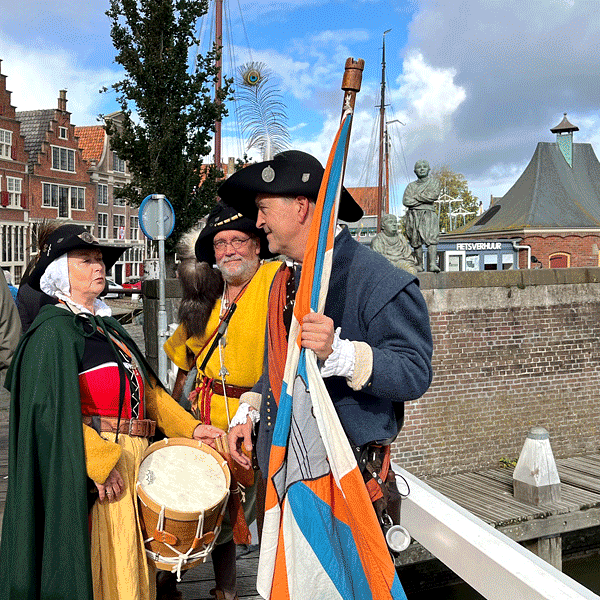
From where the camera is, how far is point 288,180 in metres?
2.09

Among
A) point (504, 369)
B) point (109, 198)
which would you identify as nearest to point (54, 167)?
point (109, 198)

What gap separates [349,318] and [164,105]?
578 inches

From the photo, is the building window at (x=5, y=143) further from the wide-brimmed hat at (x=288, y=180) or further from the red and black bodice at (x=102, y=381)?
the wide-brimmed hat at (x=288, y=180)

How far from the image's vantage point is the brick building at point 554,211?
92.5 feet

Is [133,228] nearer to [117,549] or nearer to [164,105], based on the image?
[164,105]

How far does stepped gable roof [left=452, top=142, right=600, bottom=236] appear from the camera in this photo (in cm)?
2884

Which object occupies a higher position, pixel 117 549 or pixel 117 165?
pixel 117 165

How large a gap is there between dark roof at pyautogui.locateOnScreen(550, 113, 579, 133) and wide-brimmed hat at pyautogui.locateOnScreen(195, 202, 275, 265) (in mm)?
34472

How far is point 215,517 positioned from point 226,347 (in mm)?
904

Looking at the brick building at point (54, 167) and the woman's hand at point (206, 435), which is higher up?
the brick building at point (54, 167)

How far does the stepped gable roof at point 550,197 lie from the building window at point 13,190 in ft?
76.9

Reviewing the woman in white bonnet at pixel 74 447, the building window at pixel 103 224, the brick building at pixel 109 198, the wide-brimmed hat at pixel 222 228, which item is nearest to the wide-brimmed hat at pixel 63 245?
the woman in white bonnet at pixel 74 447

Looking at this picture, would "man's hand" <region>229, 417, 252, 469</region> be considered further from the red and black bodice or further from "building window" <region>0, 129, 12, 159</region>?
"building window" <region>0, 129, 12, 159</region>

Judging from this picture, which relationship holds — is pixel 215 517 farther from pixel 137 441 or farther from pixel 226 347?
pixel 226 347
